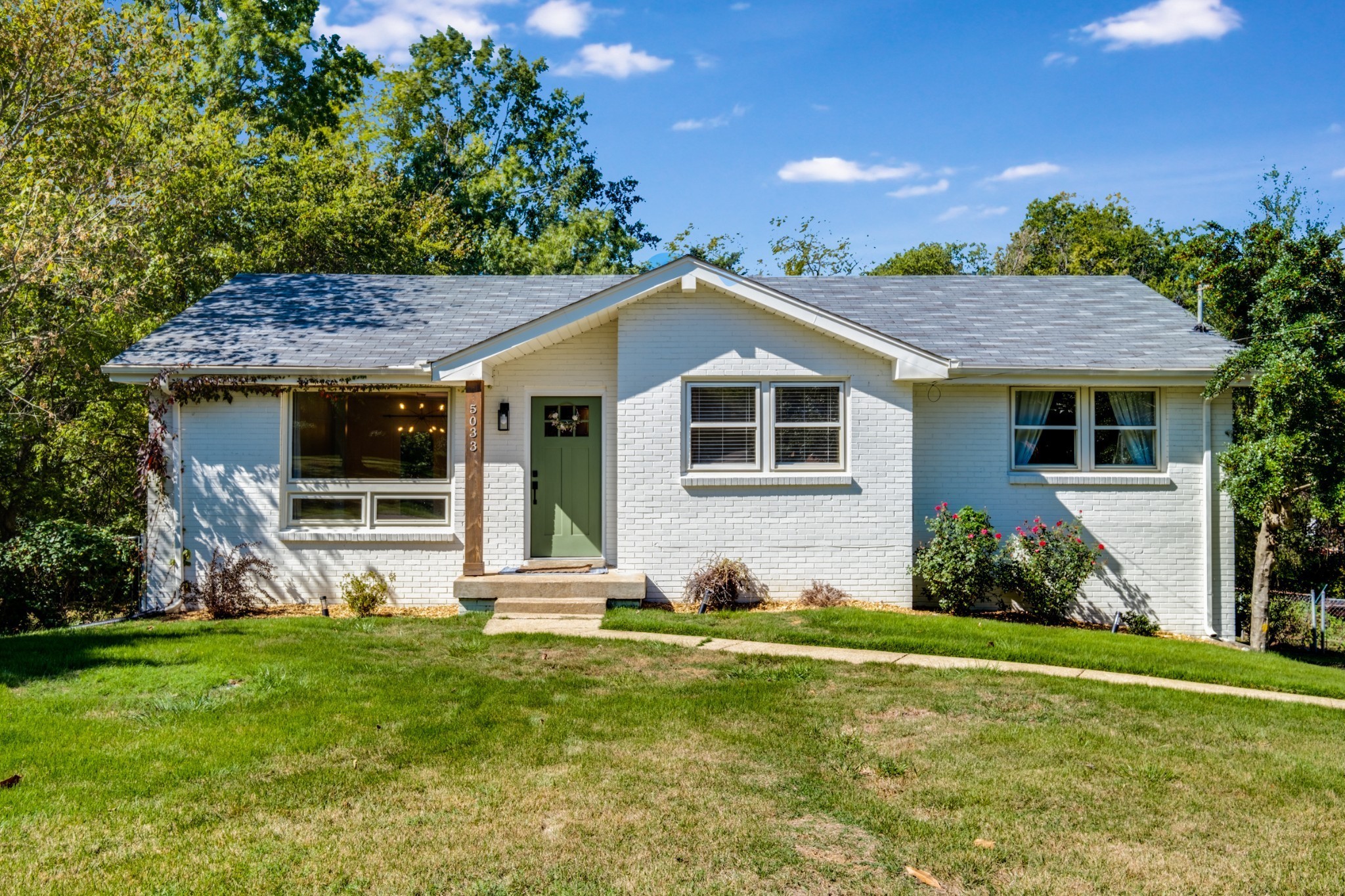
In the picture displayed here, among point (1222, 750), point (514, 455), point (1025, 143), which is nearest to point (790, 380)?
point (514, 455)

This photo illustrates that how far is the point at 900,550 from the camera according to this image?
11266mm

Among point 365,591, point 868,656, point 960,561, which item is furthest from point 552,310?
point 868,656

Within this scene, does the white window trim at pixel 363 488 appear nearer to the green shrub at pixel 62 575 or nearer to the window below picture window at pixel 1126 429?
the green shrub at pixel 62 575

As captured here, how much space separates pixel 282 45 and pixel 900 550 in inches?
1076

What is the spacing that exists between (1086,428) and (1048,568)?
213 cm

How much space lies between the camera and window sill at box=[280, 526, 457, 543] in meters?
11.5

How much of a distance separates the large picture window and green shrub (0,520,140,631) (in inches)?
94.1

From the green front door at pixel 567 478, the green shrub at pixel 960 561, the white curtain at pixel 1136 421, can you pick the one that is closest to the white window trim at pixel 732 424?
the green front door at pixel 567 478

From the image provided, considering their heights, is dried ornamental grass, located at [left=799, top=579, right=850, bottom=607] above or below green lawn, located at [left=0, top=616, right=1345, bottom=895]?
above

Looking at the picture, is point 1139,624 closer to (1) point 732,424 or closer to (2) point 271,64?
(1) point 732,424

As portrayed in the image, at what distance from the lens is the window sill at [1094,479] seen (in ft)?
38.9

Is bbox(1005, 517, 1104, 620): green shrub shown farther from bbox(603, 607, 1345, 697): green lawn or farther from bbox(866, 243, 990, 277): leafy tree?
bbox(866, 243, 990, 277): leafy tree

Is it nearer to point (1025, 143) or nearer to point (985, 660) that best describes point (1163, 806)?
point (985, 660)

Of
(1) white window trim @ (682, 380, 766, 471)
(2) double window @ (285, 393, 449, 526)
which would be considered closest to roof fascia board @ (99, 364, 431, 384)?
(2) double window @ (285, 393, 449, 526)
